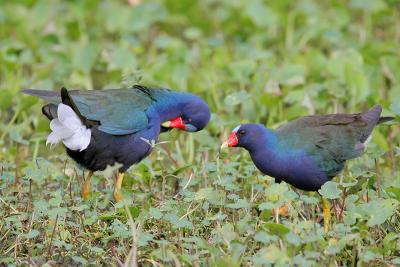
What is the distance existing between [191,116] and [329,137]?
2.89 ft

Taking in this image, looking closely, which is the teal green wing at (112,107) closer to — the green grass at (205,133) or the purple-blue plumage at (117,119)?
the purple-blue plumage at (117,119)

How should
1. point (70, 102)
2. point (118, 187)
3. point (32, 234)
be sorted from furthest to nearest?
point (118, 187), point (70, 102), point (32, 234)

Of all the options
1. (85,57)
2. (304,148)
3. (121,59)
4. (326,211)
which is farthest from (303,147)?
(85,57)

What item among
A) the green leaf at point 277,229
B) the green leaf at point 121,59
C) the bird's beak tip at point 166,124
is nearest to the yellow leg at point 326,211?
the green leaf at point 277,229

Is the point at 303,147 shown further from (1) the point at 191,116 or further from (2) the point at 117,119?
(2) the point at 117,119

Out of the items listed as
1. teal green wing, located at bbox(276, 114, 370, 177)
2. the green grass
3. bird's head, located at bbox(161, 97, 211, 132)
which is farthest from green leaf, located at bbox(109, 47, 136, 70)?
teal green wing, located at bbox(276, 114, 370, 177)

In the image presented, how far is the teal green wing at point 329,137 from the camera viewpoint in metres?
4.80

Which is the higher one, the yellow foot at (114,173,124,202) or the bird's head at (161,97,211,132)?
the bird's head at (161,97,211,132)

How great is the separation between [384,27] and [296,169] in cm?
410

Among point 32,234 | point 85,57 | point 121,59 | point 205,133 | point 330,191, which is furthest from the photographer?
point 85,57

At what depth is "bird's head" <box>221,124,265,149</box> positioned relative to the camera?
4762mm

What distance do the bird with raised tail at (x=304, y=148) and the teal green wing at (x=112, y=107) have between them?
560mm

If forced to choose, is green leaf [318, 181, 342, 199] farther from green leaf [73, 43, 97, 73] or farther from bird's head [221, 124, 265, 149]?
green leaf [73, 43, 97, 73]

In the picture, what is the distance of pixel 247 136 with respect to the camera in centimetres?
479
